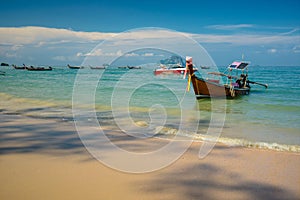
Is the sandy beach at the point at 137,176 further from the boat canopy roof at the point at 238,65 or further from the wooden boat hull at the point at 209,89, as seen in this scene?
the boat canopy roof at the point at 238,65

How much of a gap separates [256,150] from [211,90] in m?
12.9

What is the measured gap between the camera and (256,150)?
506 cm

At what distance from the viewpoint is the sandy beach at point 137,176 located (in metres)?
3.00

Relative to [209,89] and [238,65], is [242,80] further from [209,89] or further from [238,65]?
[209,89]

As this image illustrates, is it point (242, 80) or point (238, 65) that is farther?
point (242, 80)

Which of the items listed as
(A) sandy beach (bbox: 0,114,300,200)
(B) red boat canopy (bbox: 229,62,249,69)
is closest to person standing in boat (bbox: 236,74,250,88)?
(B) red boat canopy (bbox: 229,62,249,69)

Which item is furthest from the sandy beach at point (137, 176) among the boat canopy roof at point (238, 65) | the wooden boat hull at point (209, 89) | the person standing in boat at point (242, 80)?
the person standing in boat at point (242, 80)

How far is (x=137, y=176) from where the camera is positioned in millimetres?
3451

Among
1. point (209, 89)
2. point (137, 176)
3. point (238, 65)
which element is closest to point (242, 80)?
point (238, 65)

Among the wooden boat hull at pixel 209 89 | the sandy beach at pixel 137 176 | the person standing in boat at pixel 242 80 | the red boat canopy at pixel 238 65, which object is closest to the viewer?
the sandy beach at pixel 137 176

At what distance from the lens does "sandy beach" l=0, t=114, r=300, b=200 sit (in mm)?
2996

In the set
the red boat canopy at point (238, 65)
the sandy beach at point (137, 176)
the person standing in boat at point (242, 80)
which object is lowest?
the sandy beach at point (137, 176)

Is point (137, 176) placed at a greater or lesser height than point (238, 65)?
lesser

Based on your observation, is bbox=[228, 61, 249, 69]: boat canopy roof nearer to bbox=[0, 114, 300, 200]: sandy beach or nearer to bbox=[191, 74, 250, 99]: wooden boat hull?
bbox=[191, 74, 250, 99]: wooden boat hull
